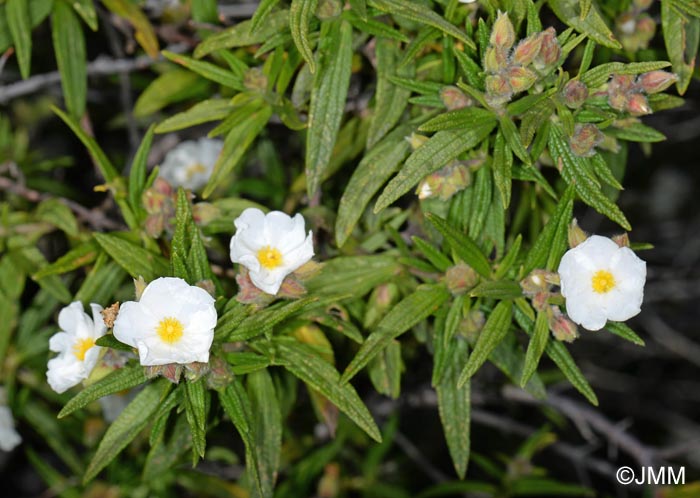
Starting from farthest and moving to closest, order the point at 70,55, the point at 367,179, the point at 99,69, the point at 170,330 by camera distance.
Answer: the point at 99,69 → the point at 70,55 → the point at 367,179 → the point at 170,330

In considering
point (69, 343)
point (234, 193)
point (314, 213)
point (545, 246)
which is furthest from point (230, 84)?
point (545, 246)

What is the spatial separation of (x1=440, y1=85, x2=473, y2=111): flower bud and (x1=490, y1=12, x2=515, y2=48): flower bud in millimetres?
199

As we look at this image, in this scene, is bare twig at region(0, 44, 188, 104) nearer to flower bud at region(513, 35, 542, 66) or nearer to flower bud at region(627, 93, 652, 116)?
flower bud at region(513, 35, 542, 66)

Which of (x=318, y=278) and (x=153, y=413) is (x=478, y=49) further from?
(x=153, y=413)

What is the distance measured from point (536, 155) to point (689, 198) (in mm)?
3255

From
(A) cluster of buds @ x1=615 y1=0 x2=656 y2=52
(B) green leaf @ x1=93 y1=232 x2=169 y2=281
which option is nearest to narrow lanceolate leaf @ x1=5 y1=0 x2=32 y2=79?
(B) green leaf @ x1=93 y1=232 x2=169 y2=281

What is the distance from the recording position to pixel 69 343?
7.61 ft

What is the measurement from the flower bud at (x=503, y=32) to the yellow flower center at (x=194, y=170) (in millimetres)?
1592

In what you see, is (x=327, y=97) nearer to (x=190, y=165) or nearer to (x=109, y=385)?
(x=109, y=385)

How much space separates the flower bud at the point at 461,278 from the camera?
90.7 inches

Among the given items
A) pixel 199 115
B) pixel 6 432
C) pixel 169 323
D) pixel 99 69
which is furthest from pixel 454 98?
pixel 6 432

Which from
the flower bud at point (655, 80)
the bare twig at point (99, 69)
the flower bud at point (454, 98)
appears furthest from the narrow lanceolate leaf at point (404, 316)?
the bare twig at point (99, 69)

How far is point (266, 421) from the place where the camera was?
7.74 ft

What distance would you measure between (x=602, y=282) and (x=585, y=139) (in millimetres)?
363
